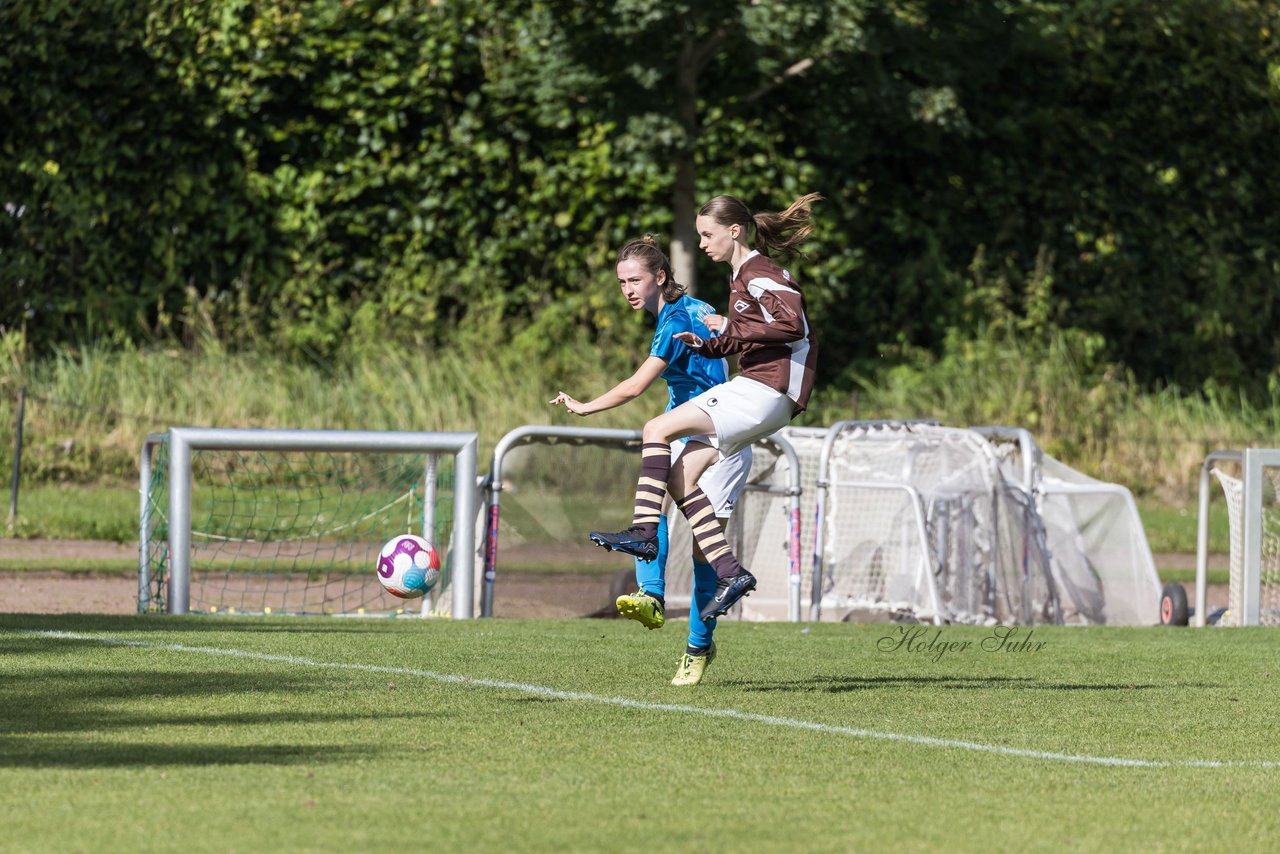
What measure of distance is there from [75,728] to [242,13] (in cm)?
1557

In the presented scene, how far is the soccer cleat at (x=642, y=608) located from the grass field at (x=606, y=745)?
310mm

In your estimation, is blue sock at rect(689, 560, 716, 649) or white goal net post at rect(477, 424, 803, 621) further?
white goal net post at rect(477, 424, 803, 621)

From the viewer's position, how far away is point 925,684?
27.3 feet

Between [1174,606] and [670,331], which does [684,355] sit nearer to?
[670,331]

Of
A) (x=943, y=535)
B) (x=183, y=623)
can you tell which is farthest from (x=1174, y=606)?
(x=183, y=623)

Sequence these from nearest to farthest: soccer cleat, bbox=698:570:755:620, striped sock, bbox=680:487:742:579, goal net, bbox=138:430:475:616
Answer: soccer cleat, bbox=698:570:755:620 → striped sock, bbox=680:487:742:579 → goal net, bbox=138:430:475:616

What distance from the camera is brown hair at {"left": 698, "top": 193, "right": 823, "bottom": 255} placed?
7.68m

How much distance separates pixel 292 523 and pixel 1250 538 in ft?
22.6

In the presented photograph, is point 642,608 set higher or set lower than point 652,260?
lower

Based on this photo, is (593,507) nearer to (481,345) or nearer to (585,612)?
(585,612)

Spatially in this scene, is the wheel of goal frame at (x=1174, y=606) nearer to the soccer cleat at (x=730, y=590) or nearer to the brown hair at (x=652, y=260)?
the brown hair at (x=652, y=260)

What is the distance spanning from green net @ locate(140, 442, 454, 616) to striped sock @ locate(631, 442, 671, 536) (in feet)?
15.6
